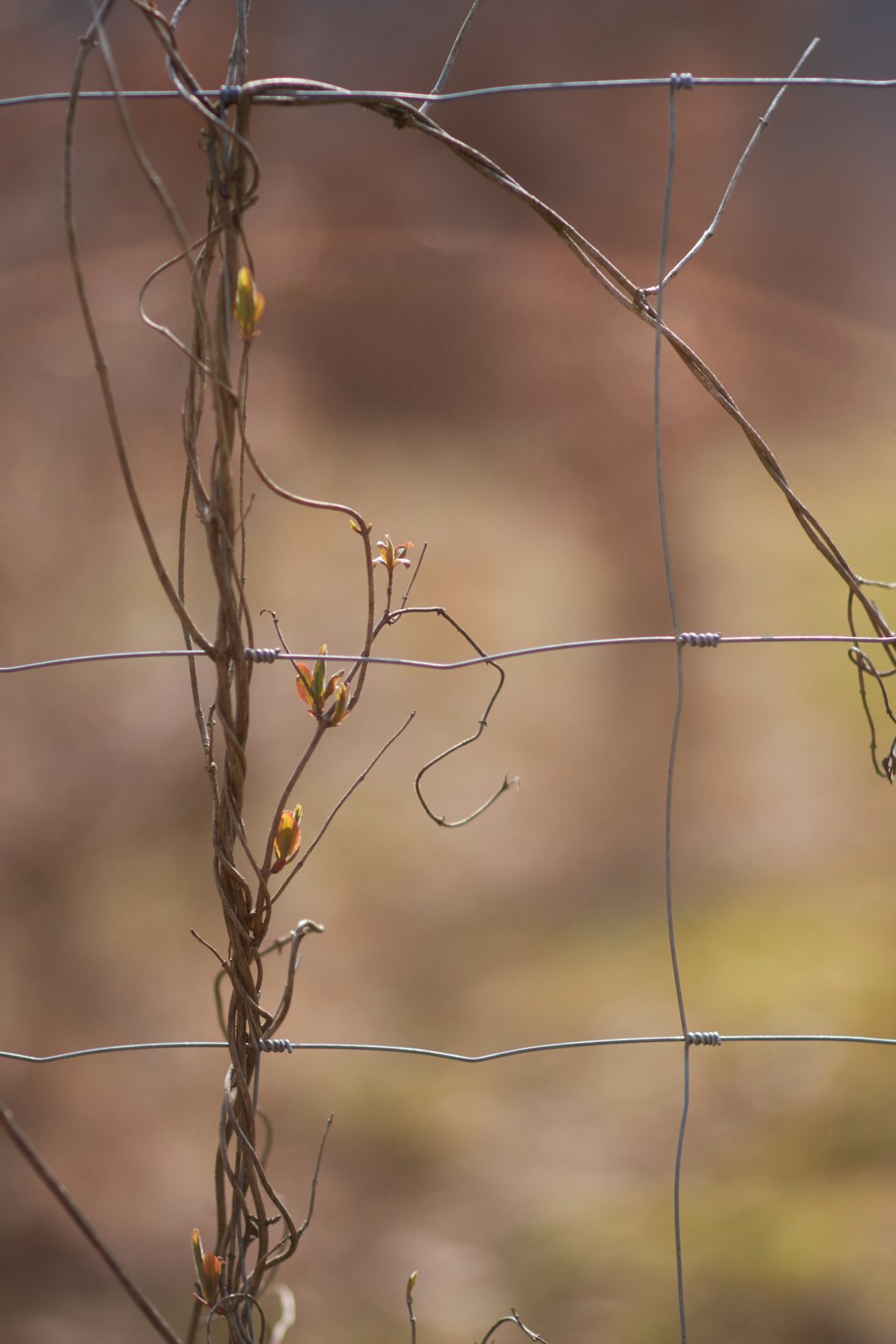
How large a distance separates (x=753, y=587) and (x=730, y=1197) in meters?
Answer: 1.49

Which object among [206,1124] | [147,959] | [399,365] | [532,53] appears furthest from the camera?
[532,53]

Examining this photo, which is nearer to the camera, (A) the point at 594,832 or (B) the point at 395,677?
(A) the point at 594,832

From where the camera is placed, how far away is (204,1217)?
158cm

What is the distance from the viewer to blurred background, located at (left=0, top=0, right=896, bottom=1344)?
1614 mm

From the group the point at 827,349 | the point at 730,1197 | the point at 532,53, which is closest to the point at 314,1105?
the point at 730,1197

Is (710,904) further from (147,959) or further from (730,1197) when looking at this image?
(147,959)

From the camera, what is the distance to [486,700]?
2.52 m

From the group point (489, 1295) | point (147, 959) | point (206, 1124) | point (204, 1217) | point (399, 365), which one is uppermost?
point (399, 365)

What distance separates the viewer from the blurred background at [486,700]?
1614 mm

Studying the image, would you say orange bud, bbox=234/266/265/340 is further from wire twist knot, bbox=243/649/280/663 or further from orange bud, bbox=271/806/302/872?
orange bud, bbox=271/806/302/872

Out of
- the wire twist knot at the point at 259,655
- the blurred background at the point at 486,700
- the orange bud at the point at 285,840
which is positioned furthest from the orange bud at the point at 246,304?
the blurred background at the point at 486,700

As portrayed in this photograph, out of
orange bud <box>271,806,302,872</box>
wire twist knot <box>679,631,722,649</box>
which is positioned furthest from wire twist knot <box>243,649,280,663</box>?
wire twist knot <box>679,631,722,649</box>

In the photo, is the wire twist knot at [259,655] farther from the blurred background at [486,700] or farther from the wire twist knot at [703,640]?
the blurred background at [486,700]

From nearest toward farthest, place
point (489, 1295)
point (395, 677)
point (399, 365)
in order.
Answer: point (489, 1295)
point (395, 677)
point (399, 365)
